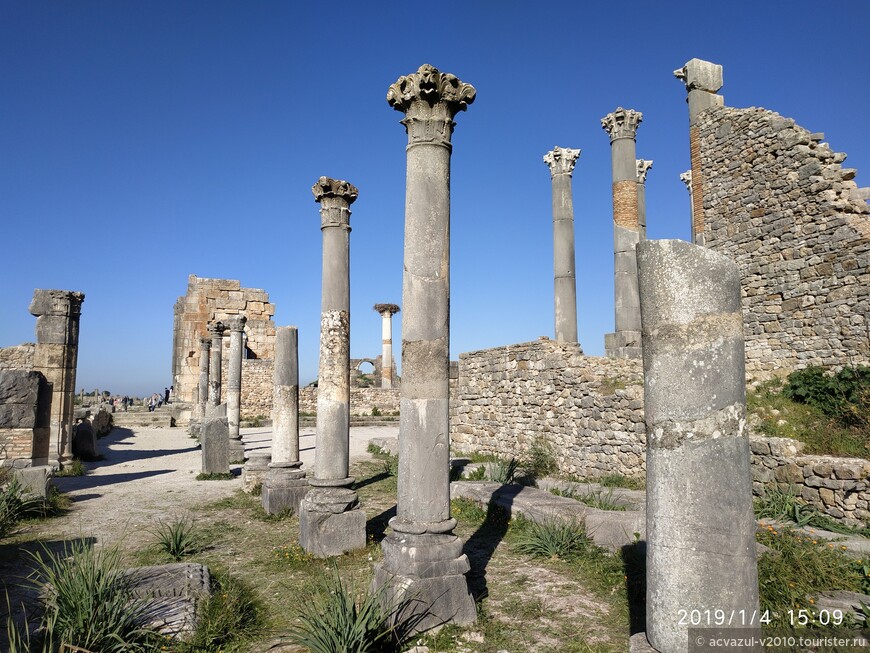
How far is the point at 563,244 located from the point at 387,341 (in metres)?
20.0

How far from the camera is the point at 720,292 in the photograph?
290cm

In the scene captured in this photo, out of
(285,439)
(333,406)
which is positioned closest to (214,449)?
(285,439)

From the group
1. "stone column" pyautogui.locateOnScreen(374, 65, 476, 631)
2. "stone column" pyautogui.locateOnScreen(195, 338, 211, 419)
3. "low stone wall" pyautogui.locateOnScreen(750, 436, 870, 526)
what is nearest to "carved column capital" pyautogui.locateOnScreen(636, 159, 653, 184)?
"low stone wall" pyautogui.locateOnScreen(750, 436, 870, 526)

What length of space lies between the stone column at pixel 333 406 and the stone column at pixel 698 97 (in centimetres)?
1071

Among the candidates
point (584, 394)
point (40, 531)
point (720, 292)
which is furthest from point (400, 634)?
point (584, 394)

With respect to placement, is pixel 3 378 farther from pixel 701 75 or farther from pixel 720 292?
pixel 701 75

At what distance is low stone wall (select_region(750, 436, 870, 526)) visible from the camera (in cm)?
666

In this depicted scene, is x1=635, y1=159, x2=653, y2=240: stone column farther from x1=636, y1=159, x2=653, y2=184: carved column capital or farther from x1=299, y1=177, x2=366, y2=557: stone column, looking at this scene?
x1=299, y1=177, x2=366, y2=557: stone column

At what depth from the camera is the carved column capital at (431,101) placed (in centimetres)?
512

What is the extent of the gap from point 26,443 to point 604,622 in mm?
11772

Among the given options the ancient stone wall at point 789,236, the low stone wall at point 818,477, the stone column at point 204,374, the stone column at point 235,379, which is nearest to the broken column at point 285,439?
the low stone wall at point 818,477

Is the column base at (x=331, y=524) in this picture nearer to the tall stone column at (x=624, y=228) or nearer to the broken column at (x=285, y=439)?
the broken column at (x=285, y=439)

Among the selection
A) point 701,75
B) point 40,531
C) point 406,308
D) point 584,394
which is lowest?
point 40,531

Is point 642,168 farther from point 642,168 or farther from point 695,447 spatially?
point 695,447
